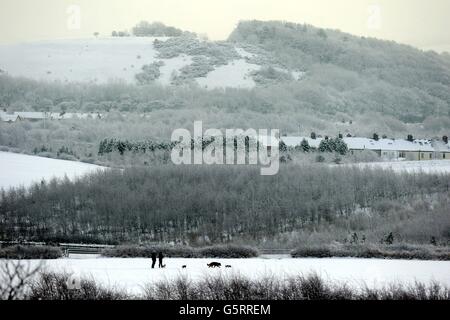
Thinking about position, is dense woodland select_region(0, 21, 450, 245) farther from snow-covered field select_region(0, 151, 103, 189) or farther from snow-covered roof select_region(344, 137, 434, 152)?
snow-covered roof select_region(344, 137, 434, 152)

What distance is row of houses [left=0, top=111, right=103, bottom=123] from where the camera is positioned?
362 feet

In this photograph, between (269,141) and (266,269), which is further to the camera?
(269,141)

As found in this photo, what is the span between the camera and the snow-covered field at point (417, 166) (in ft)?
243

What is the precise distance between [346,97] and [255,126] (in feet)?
114

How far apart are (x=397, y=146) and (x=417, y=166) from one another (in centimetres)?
1413

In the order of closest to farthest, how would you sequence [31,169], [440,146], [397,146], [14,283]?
[14,283] < [31,169] < [440,146] < [397,146]

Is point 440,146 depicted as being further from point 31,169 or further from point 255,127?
point 31,169

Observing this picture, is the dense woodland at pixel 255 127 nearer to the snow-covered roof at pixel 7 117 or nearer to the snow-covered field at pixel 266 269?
the snow-covered roof at pixel 7 117

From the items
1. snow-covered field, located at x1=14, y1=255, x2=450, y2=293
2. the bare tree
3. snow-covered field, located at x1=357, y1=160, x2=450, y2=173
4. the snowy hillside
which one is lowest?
snow-covered field, located at x1=14, y1=255, x2=450, y2=293

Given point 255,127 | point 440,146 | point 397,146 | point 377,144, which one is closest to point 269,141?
point 377,144

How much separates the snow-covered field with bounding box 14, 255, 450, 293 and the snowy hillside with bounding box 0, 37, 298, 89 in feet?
374

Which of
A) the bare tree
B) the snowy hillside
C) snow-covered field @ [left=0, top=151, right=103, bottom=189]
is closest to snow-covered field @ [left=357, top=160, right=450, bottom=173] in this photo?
snow-covered field @ [left=0, top=151, right=103, bottom=189]

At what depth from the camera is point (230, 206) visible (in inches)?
2579
